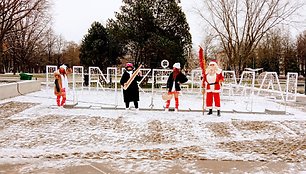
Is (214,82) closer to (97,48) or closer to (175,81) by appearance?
(175,81)

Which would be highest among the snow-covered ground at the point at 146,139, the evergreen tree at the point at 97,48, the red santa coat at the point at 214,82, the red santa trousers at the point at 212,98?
the evergreen tree at the point at 97,48

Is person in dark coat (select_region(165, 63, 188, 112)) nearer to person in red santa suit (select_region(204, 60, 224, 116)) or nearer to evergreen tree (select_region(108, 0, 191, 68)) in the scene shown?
person in red santa suit (select_region(204, 60, 224, 116))

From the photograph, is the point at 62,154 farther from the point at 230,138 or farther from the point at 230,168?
the point at 230,138

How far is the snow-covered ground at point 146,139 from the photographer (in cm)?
569

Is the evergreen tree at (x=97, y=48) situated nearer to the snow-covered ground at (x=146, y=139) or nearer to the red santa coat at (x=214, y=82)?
the snow-covered ground at (x=146, y=139)

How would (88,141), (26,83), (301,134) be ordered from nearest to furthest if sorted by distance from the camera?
(88,141) → (301,134) → (26,83)

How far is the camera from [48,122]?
896 centimetres

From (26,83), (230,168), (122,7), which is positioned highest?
(122,7)

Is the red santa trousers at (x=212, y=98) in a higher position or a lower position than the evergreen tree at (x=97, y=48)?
lower

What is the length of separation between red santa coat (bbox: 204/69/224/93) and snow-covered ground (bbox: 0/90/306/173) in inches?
35.5

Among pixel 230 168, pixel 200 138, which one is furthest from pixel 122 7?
pixel 230 168

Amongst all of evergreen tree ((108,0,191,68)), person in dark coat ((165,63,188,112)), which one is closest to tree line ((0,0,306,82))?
evergreen tree ((108,0,191,68))

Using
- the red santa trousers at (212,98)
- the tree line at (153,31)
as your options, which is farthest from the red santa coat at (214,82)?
the tree line at (153,31)

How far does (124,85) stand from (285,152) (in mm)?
6135
